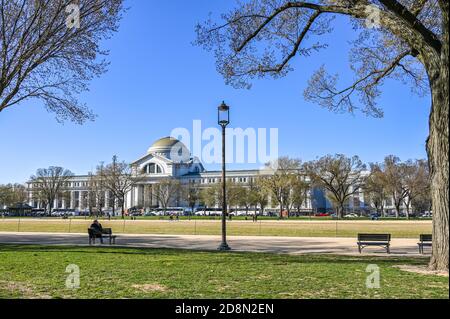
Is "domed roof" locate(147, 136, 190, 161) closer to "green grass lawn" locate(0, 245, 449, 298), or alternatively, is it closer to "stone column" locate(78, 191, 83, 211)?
"stone column" locate(78, 191, 83, 211)

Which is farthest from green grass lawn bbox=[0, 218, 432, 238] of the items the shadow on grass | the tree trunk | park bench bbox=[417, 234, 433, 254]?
the tree trunk

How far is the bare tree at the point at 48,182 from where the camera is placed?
434ft

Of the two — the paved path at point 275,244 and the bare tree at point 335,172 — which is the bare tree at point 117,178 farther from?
the paved path at point 275,244

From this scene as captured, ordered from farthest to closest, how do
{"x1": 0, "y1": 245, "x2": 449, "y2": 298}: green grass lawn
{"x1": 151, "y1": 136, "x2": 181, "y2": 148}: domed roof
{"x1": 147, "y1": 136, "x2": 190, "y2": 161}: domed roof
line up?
{"x1": 151, "y1": 136, "x2": 181, "y2": 148}: domed roof < {"x1": 147, "y1": 136, "x2": 190, "y2": 161}: domed roof < {"x1": 0, "y1": 245, "x2": 449, "y2": 298}: green grass lawn

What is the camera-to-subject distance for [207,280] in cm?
1083

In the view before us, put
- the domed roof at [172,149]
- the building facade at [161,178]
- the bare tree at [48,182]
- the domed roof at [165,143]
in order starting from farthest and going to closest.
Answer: the domed roof at [165,143], the domed roof at [172,149], the building facade at [161,178], the bare tree at [48,182]

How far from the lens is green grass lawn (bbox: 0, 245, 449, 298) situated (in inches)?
357

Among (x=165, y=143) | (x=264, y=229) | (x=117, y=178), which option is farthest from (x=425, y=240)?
(x=165, y=143)

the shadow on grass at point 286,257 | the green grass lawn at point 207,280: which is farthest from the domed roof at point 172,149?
the green grass lawn at point 207,280

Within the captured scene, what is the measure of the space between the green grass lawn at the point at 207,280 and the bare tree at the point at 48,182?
125633 millimetres

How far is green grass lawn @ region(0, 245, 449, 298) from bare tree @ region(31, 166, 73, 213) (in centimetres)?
12563
